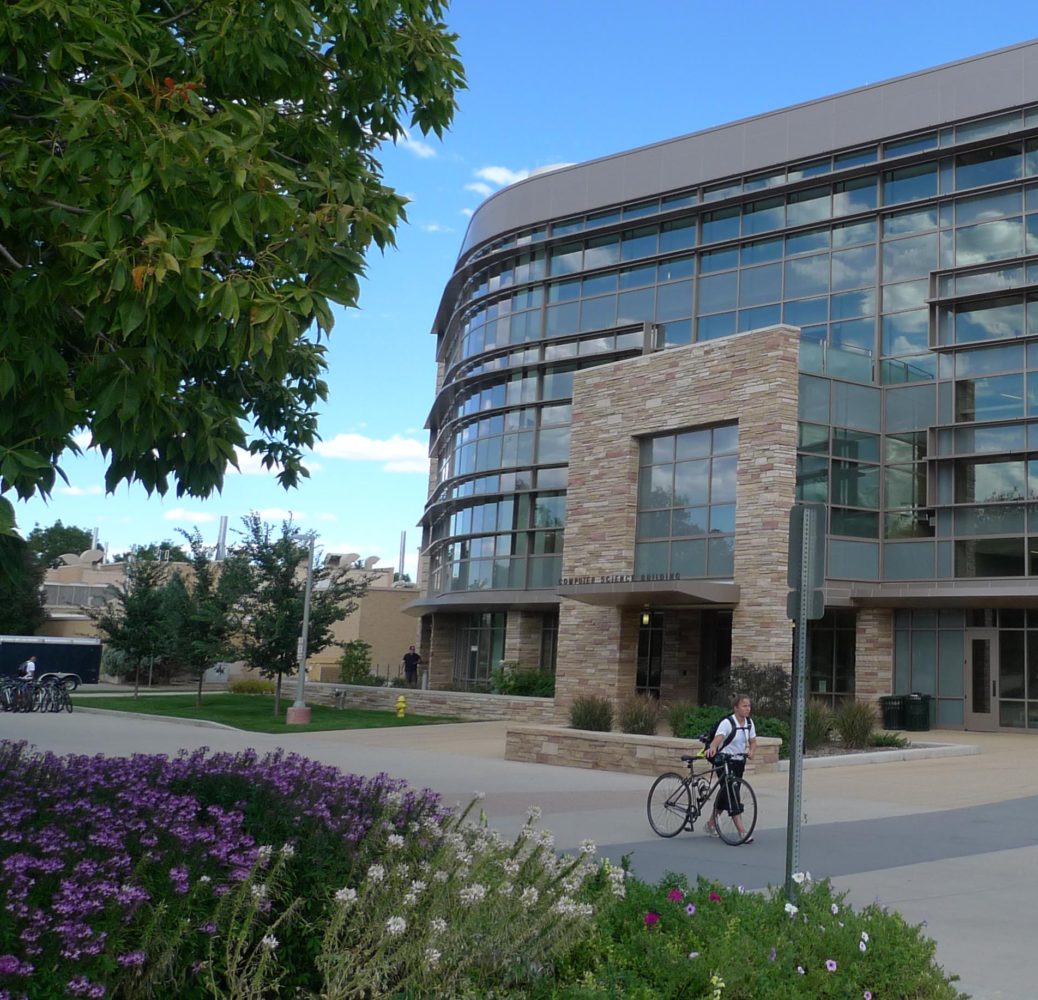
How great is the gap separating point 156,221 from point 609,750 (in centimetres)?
1680

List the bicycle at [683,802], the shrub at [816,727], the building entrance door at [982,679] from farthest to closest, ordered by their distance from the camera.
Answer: the building entrance door at [982,679]
the shrub at [816,727]
the bicycle at [683,802]

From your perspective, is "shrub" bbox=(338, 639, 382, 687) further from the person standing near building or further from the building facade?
the building facade

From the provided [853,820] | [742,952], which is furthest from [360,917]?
[853,820]

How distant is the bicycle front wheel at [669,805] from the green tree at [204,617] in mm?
21990

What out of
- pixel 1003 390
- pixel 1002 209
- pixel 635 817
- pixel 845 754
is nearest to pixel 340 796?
pixel 635 817

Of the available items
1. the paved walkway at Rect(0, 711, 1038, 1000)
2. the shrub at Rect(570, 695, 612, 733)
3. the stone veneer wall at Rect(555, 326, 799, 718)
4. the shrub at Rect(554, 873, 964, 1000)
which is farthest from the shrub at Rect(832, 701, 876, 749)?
the shrub at Rect(554, 873, 964, 1000)

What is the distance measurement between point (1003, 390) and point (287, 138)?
2859 centimetres

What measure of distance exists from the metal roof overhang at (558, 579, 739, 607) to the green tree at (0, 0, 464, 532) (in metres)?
22.6

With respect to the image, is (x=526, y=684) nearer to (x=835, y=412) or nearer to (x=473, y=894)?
(x=835, y=412)

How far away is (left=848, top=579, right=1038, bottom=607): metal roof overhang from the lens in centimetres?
3003

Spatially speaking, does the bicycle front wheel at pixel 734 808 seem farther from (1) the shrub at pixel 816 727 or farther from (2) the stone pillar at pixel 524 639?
(2) the stone pillar at pixel 524 639

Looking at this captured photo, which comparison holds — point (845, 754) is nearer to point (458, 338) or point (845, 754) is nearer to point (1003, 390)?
point (1003, 390)

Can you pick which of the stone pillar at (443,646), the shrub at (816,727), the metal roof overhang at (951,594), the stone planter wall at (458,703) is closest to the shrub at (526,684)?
the stone planter wall at (458,703)

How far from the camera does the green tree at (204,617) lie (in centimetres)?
3406
